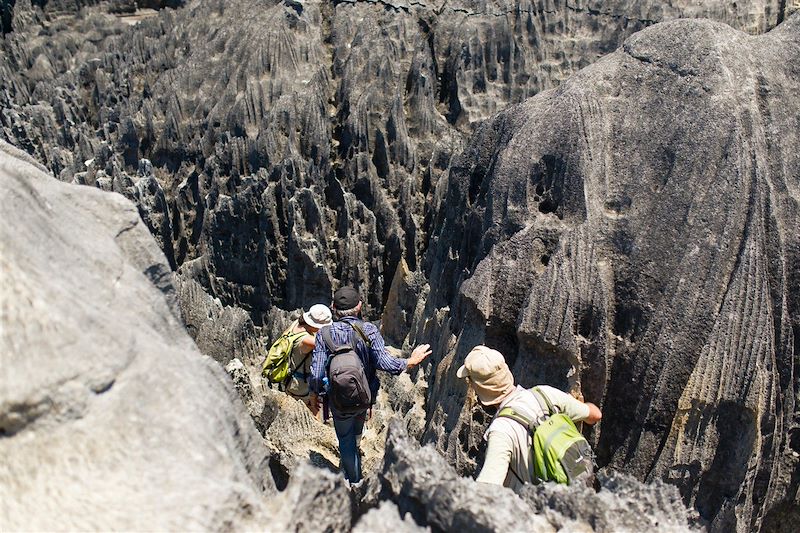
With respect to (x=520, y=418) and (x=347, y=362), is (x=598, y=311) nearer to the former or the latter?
(x=520, y=418)

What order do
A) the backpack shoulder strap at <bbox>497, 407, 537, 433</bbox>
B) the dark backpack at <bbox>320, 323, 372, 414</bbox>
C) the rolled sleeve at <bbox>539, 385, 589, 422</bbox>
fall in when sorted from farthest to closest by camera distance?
the dark backpack at <bbox>320, 323, 372, 414</bbox> < the rolled sleeve at <bbox>539, 385, 589, 422</bbox> < the backpack shoulder strap at <bbox>497, 407, 537, 433</bbox>

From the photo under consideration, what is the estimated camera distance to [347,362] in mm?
3914

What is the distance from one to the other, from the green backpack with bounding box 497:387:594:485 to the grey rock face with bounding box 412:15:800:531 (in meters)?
1.19

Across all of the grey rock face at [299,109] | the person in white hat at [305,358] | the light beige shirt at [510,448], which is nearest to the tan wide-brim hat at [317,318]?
the person in white hat at [305,358]

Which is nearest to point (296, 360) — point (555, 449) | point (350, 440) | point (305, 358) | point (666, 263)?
point (305, 358)

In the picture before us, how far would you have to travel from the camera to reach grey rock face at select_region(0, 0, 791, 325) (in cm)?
1251

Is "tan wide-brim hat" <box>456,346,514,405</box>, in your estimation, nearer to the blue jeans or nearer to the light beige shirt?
the light beige shirt

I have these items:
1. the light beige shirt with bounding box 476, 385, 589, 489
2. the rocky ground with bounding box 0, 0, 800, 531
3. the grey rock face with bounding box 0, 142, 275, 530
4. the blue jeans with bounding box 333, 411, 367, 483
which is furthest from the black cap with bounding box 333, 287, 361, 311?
the grey rock face with bounding box 0, 142, 275, 530

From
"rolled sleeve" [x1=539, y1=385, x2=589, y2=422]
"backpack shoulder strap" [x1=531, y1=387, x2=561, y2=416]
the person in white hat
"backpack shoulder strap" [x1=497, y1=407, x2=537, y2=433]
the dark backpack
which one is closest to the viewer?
"backpack shoulder strap" [x1=497, y1=407, x2=537, y2=433]

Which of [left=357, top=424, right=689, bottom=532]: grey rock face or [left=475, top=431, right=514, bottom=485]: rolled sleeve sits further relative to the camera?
[left=475, top=431, right=514, bottom=485]: rolled sleeve

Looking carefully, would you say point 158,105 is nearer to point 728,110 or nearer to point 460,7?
point 460,7

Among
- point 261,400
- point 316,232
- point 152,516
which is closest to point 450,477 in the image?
point 152,516

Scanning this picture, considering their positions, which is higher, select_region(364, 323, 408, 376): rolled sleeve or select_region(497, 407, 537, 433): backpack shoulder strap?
select_region(497, 407, 537, 433): backpack shoulder strap

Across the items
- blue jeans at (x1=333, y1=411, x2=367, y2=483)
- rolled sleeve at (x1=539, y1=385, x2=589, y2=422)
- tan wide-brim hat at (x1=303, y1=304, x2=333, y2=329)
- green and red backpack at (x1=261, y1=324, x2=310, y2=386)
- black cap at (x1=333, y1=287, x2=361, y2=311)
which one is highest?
black cap at (x1=333, y1=287, x2=361, y2=311)
